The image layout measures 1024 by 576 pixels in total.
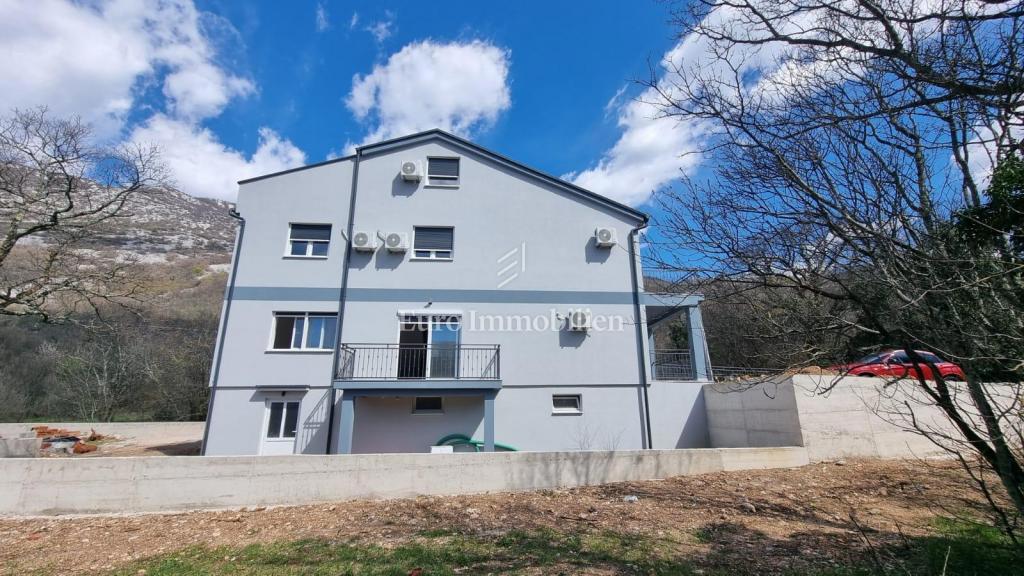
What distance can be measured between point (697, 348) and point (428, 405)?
25.9 feet

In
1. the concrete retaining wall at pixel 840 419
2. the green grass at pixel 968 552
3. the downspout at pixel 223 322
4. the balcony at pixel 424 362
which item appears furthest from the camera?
the balcony at pixel 424 362

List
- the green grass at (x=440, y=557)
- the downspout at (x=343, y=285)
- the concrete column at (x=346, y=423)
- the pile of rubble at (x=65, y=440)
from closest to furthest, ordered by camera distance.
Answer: the green grass at (x=440, y=557) → the concrete column at (x=346, y=423) → the downspout at (x=343, y=285) → the pile of rubble at (x=65, y=440)

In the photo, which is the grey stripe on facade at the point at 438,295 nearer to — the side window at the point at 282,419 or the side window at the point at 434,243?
the side window at the point at 434,243

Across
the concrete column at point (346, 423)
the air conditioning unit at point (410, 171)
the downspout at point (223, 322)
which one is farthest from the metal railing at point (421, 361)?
the air conditioning unit at point (410, 171)

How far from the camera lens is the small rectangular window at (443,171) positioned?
14000 millimetres

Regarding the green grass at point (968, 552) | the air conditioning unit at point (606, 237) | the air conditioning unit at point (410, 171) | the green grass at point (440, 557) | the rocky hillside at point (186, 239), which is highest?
the rocky hillside at point (186, 239)

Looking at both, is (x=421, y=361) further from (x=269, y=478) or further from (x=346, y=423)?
(x=269, y=478)

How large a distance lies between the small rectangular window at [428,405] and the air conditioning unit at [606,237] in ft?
21.8

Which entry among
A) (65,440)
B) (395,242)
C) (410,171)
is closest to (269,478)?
(395,242)

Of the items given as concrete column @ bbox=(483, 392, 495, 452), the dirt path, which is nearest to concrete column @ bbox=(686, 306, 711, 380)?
the dirt path

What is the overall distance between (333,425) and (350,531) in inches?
219

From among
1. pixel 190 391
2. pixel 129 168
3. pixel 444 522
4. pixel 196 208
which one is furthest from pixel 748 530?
pixel 196 208

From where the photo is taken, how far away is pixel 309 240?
13.0 m

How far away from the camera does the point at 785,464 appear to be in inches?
352
